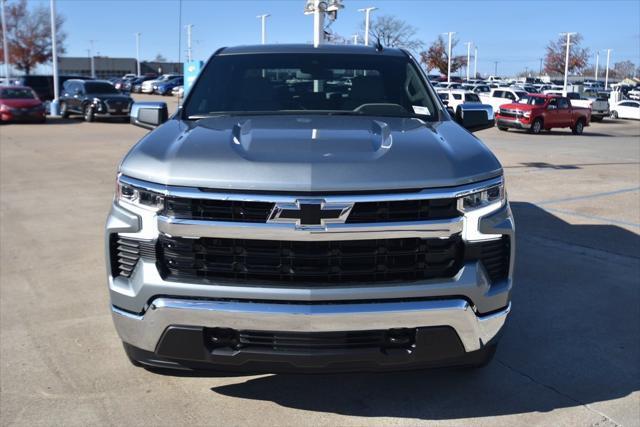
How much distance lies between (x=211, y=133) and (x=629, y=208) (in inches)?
313

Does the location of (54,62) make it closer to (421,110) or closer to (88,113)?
(88,113)

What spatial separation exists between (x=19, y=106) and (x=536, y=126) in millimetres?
21148

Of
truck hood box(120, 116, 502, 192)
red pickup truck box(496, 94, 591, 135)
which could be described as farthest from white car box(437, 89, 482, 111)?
truck hood box(120, 116, 502, 192)

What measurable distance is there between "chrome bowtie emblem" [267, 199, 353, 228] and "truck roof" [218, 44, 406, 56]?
7.66 ft

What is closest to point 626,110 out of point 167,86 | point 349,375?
point 167,86

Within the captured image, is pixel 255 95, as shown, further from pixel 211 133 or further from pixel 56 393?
pixel 56 393

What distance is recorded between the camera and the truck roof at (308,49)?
485cm

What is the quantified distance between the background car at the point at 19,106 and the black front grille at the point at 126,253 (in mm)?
24976

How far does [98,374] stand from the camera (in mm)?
3828

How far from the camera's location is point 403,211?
9.50ft

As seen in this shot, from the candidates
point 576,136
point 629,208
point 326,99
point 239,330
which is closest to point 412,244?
point 239,330

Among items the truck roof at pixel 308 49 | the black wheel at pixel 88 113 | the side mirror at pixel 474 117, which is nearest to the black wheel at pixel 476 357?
the side mirror at pixel 474 117

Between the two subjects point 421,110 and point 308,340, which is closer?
point 308,340

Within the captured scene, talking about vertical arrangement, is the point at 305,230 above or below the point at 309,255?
above
